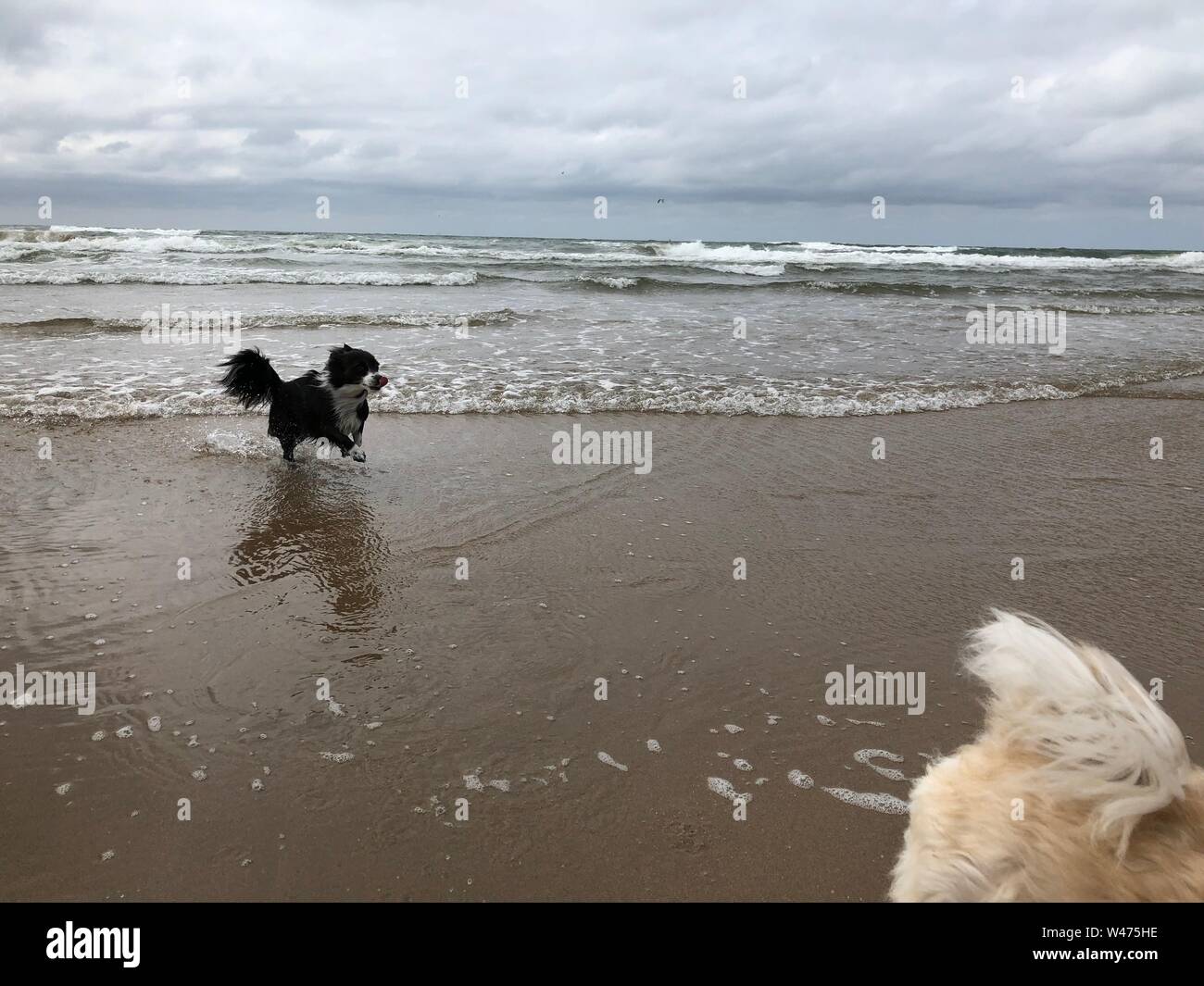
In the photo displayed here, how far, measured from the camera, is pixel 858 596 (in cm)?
431

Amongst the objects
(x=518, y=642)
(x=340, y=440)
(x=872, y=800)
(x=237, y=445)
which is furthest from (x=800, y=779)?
(x=237, y=445)

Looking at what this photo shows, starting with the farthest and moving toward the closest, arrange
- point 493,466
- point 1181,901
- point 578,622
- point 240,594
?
point 493,466, point 240,594, point 578,622, point 1181,901

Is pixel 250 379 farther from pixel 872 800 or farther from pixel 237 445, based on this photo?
pixel 872 800

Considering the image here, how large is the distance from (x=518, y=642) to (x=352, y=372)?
12.6 ft

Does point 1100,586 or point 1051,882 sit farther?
point 1100,586

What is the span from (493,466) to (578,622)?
9.49 feet

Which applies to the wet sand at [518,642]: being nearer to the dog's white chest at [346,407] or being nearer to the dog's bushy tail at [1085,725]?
the dog's white chest at [346,407]

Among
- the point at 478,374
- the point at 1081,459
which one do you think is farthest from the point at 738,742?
the point at 478,374

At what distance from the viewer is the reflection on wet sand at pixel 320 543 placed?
173 inches

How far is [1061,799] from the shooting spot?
1.64 meters

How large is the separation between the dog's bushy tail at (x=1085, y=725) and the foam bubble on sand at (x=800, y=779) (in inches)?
42.2

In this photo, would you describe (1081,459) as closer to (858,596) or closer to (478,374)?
(858,596)

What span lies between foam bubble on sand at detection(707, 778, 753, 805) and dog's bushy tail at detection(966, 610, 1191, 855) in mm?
1084

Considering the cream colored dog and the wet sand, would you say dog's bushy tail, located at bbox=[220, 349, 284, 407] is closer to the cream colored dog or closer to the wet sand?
the wet sand
